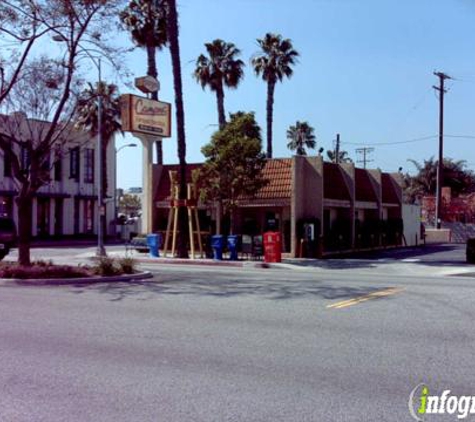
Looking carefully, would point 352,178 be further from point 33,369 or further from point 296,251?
point 33,369

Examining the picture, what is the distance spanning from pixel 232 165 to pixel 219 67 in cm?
2020

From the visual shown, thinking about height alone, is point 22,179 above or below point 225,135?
below

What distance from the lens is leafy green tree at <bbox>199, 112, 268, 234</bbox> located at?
28734mm

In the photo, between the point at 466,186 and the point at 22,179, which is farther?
the point at 466,186

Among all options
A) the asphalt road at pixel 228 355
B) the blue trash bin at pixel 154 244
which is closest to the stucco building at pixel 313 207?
the blue trash bin at pixel 154 244

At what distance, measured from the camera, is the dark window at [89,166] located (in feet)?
183

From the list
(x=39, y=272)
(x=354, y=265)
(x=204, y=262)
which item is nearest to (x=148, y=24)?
(x=204, y=262)

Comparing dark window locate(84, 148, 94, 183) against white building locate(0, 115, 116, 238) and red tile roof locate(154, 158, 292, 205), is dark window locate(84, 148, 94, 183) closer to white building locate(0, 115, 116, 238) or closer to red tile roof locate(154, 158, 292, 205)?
white building locate(0, 115, 116, 238)

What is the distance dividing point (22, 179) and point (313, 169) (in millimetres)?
15566

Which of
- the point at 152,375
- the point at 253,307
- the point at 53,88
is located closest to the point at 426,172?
the point at 53,88

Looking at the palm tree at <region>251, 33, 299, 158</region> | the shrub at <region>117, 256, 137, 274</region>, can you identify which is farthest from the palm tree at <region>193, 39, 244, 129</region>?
the shrub at <region>117, 256, 137, 274</region>

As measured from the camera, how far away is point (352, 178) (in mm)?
34656

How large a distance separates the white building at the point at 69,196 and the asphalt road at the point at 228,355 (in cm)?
3651

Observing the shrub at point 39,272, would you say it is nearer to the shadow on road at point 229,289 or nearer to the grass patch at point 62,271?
the grass patch at point 62,271
